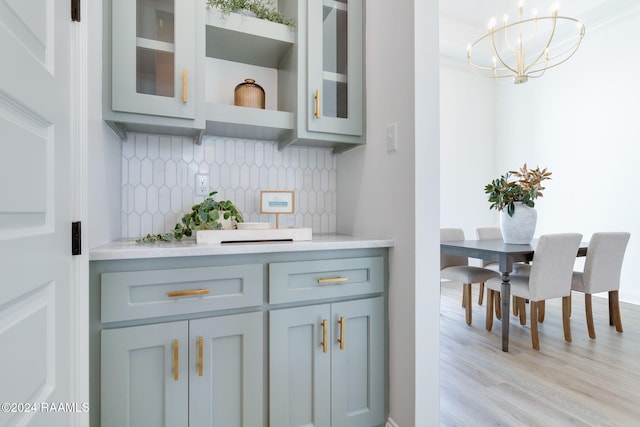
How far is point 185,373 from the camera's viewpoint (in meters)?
1.22

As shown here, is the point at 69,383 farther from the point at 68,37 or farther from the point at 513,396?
the point at 513,396

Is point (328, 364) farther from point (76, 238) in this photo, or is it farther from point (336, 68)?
point (336, 68)

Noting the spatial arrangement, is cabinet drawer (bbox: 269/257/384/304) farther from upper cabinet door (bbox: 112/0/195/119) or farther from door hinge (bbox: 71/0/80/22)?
door hinge (bbox: 71/0/80/22)

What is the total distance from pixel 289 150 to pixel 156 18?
3.08 ft

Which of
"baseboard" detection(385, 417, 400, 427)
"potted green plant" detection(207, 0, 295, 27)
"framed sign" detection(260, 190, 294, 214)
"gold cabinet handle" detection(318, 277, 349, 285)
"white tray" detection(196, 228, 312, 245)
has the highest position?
"potted green plant" detection(207, 0, 295, 27)

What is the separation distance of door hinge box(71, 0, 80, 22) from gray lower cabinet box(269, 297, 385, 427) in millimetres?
1217

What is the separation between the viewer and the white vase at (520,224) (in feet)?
9.70

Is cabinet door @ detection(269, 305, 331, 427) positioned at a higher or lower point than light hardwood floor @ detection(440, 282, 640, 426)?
higher

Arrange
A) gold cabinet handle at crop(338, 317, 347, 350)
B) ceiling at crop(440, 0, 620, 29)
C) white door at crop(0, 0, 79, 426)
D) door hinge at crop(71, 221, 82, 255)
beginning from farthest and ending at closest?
ceiling at crop(440, 0, 620, 29)
gold cabinet handle at crop(338, 317, 347, 350)
door hinge at crop(71, 221, 82, 255)
white door at crop(0, 0, 79, 426)

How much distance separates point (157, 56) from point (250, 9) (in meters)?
0.55

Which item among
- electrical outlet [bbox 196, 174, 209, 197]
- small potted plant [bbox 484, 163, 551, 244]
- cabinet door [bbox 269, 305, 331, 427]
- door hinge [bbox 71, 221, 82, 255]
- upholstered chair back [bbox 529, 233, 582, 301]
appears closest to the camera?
door hinge [bbox 71, 221, 82, 255]

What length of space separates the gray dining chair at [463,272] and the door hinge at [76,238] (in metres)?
2.93

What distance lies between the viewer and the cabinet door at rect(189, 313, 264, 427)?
4.07 ft

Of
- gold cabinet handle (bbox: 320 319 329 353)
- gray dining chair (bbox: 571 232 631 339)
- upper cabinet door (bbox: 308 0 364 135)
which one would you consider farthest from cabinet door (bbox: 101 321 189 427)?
gray dining chair (bbox: 571 232 631 339)
